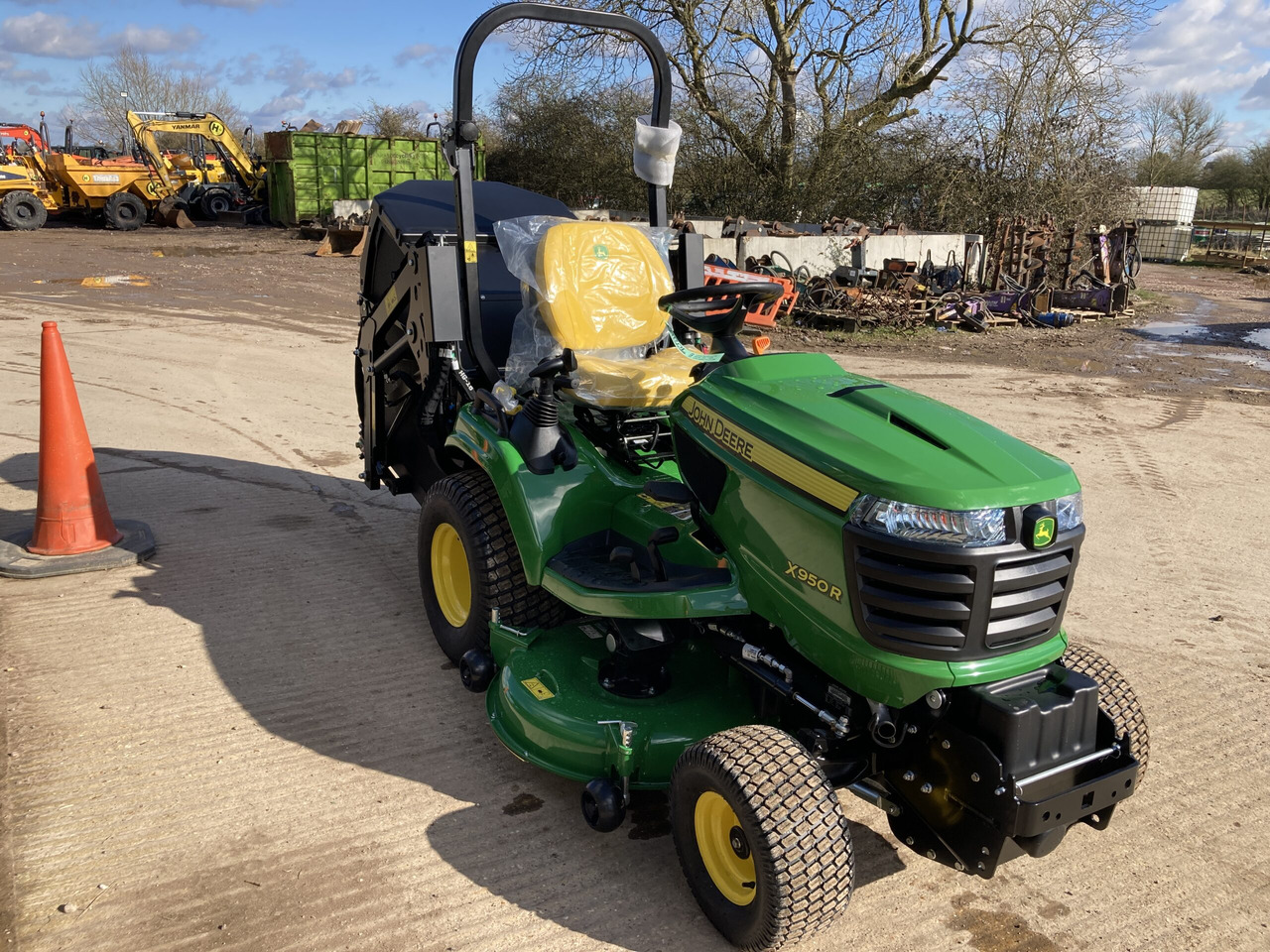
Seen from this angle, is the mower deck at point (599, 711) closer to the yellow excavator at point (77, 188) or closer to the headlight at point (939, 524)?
the headlight at point (939, 524)

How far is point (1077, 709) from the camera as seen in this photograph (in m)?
2.20

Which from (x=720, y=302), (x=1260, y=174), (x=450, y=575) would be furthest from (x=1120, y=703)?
(x=1260, y=174)

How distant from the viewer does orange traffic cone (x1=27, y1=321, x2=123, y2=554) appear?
4.18 meters

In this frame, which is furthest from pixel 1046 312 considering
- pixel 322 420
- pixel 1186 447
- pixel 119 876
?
pixel 119 876

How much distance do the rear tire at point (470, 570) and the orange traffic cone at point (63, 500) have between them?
154 cm

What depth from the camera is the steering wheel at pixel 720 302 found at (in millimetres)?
2789

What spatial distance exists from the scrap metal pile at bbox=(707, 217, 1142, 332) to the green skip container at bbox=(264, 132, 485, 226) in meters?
11.8

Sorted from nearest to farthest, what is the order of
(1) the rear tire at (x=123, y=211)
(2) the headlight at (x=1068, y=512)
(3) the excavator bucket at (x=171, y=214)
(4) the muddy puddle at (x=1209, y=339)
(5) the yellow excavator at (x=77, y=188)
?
(2) the headlight at (x=1068, y=512), (4) the muddy puddle at (x=1209, y=339), (5) the yellow excavator at (x=77, y=188), (1) the rear tire at (x=123, y=211), (3) the excavator bucket at (x=171, y=214)

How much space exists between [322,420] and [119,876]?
4623 millimetres

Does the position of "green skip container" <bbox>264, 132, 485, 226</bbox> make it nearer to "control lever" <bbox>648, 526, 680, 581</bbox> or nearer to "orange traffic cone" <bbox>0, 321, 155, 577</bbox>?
"orange traffic cone" <bbox>0, 321, 155, 577</bbox>

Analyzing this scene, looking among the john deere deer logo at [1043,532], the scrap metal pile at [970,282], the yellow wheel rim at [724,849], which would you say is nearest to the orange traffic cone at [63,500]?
the yellow wheel rim at [724,849]

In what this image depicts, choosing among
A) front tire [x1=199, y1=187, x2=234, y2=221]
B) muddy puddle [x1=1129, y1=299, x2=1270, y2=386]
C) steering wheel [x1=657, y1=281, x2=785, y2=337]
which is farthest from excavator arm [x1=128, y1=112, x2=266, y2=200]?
steering wheel [x1=657, y1=281, x2=785, y2=337]

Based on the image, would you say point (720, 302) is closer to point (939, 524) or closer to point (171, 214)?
point (939, 524)

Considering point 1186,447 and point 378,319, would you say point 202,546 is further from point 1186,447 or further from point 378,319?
point 1186,447
